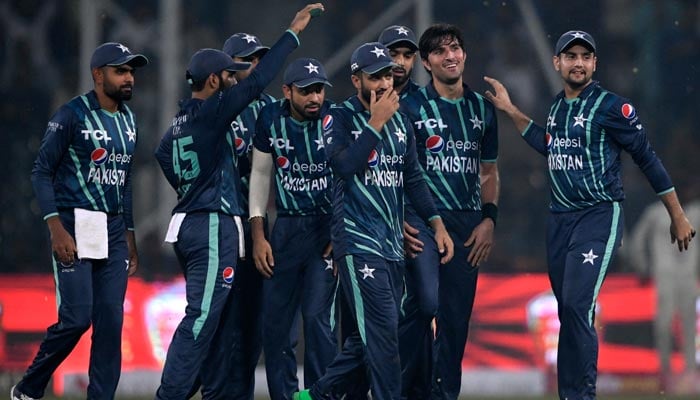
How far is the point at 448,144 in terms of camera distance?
9.72m

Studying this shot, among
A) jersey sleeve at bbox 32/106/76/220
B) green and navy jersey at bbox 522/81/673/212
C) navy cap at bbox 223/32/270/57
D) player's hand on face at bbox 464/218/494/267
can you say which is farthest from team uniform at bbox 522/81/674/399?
jersey sleeve at bbox 32/106/76/220

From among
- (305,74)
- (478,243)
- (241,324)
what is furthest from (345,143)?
(241,324)

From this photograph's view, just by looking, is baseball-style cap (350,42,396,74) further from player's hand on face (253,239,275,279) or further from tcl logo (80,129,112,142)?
tcl logo (80,129,112,142)

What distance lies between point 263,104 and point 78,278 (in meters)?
1.82

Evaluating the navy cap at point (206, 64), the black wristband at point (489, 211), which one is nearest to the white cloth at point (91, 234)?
the navy cap at point (206, 64)

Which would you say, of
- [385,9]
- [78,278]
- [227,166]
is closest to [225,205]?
[227,166]

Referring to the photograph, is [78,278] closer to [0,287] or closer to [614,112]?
[614,112]

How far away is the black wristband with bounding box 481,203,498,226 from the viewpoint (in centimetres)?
987

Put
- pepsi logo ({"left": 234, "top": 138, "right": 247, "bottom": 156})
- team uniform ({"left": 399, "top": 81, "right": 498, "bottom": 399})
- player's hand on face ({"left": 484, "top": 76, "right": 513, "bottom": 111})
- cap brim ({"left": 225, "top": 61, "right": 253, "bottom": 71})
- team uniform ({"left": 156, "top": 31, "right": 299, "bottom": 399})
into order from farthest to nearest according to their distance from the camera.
→ player's hand on face ({"left": 484, "top": 76, "right": 513, "bottom": 111}) < pepsi logo ({"left": 234, "top": 138, "right": 247, "bottom": 156}) < team uniform ({"left": 399, "top": 81, "right": 498, "bottom": 399}) < cap brim ({"left": 225, "top": 61, "right": 253, "bottom": 71}) < team uniform ({"left": 156, "top": 31, "right": 299, "bottom": 399})

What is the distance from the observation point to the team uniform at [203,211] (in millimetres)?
9062

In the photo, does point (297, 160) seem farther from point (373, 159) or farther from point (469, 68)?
point (469, 68)

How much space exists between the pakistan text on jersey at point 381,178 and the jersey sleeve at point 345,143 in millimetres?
61

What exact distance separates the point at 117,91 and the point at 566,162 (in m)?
2.81

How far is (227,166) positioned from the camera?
9.45 meters
